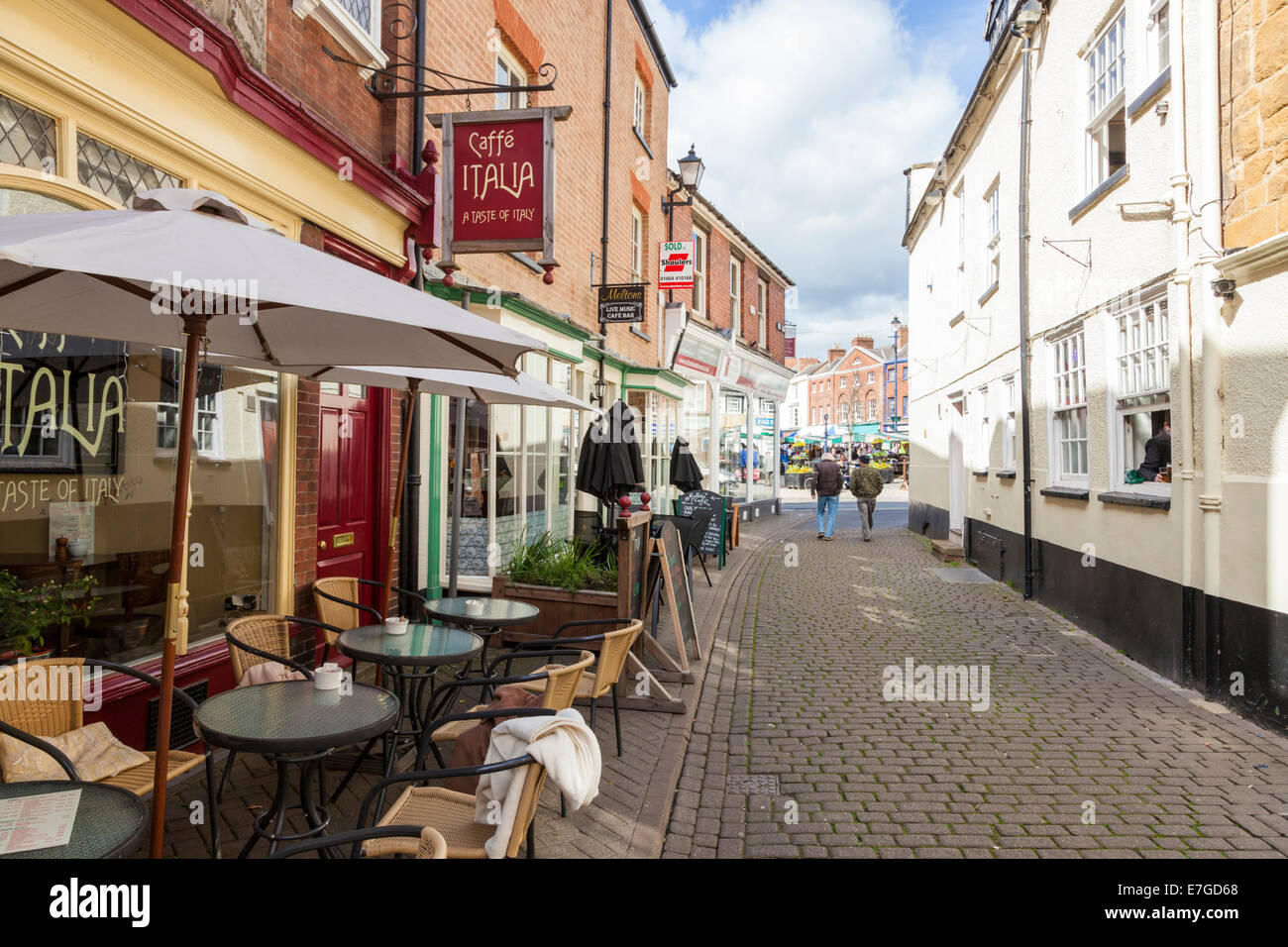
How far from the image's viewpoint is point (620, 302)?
11.3 meters

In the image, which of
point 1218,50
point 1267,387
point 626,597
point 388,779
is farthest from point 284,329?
point 1218,50

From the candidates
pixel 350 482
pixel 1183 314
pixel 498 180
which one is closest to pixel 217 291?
pixel 350 482

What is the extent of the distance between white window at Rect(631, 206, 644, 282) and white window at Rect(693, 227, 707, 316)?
353 centimetres

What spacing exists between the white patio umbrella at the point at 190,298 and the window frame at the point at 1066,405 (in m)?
7.23

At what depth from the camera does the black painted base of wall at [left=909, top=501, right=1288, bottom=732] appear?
16.9ft

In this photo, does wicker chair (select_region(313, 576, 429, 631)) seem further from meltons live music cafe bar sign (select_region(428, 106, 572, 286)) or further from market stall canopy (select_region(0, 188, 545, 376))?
meltons live music cafe bar sign (select_region(428, 106, 572, 286))

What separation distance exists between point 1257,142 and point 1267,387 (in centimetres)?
166

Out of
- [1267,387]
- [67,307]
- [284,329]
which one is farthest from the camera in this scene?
[1267,387]

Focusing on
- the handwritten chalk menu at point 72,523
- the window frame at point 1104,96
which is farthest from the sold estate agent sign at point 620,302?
the handwritten chalk menu at point 72,523

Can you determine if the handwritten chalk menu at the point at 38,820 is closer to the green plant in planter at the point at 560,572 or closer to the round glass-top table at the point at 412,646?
the round glass-top table at the point at 412,646

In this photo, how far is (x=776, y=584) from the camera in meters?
10.8

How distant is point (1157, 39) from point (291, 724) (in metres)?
8.39

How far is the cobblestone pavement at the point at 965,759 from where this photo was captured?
12.1 ft
